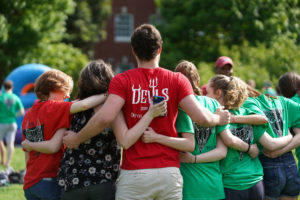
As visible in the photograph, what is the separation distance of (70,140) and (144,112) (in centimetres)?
72

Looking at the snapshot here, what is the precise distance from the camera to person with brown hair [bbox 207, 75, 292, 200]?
369cm

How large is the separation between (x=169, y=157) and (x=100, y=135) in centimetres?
67

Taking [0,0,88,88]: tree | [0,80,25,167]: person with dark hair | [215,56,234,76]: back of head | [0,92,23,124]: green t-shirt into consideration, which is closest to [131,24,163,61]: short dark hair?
[215,56,234,76]: back of head

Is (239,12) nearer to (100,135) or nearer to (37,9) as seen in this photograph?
(37,9)

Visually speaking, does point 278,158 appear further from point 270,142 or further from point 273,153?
point 270,142

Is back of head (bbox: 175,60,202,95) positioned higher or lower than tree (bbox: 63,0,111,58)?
lower

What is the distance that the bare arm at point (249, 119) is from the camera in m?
3.75

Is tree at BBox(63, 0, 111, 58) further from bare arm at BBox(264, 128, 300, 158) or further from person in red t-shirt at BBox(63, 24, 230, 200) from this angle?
person in red t-shirt at BBox(63, 24, 230, 200)

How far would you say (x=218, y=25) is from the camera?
2081cm

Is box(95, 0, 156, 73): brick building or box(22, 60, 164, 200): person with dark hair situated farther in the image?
box(95, 0, 156, 73): brick building

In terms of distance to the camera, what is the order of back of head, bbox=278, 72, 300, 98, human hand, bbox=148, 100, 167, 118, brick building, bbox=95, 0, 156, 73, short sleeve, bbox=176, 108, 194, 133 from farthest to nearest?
brick building, bbox=95, 0, 156, 73 → back of head, bbox=278, 72, 300, 98 → short sleeve, bbox=176, 108, 194, 133 → human hand, bbox=148, 100, 167, 118

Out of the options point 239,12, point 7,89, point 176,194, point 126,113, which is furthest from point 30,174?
point 239,12

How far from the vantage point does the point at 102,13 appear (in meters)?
30.7

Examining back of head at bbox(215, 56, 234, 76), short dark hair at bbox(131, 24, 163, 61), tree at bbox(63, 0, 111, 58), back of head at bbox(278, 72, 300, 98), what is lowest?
back of head at bbox(278, 72, 300, 98)
